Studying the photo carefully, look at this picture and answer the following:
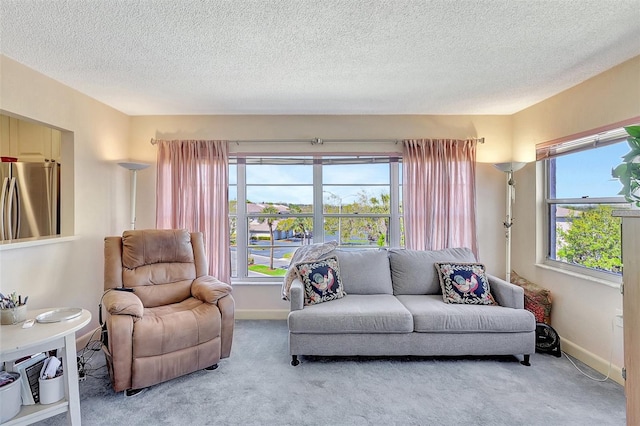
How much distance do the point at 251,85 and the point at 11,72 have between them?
5.62 feet

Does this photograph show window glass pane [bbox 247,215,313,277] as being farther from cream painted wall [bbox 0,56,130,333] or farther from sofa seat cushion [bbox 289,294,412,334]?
cream painted wall [bbox 0,56,130,333]

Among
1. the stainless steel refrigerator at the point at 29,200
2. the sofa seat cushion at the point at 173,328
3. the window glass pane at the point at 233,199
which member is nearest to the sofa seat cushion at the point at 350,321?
the sofa seat cushion at the point at 173,328

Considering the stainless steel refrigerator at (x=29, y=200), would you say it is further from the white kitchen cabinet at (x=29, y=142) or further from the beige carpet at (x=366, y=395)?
the beige carpet at (x=366, y=395)

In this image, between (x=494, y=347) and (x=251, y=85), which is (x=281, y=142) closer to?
(x=251, y=85)

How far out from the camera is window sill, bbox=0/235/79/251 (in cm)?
225

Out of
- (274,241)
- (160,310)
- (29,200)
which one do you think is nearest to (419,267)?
(274,241)

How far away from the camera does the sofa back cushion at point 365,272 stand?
318cm

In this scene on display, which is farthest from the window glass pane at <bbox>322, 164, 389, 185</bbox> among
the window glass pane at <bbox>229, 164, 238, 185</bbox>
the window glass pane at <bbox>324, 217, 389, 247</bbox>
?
the window glass pane at <bbox>229, 164, 238, 185</bbox>

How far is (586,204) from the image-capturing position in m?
2.81

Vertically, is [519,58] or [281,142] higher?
[519,58]

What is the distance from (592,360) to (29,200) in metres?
5.12

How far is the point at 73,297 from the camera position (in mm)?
2898

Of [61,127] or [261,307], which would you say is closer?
[61,127]

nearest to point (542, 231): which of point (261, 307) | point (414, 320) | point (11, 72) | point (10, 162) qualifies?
point (414, 320)
